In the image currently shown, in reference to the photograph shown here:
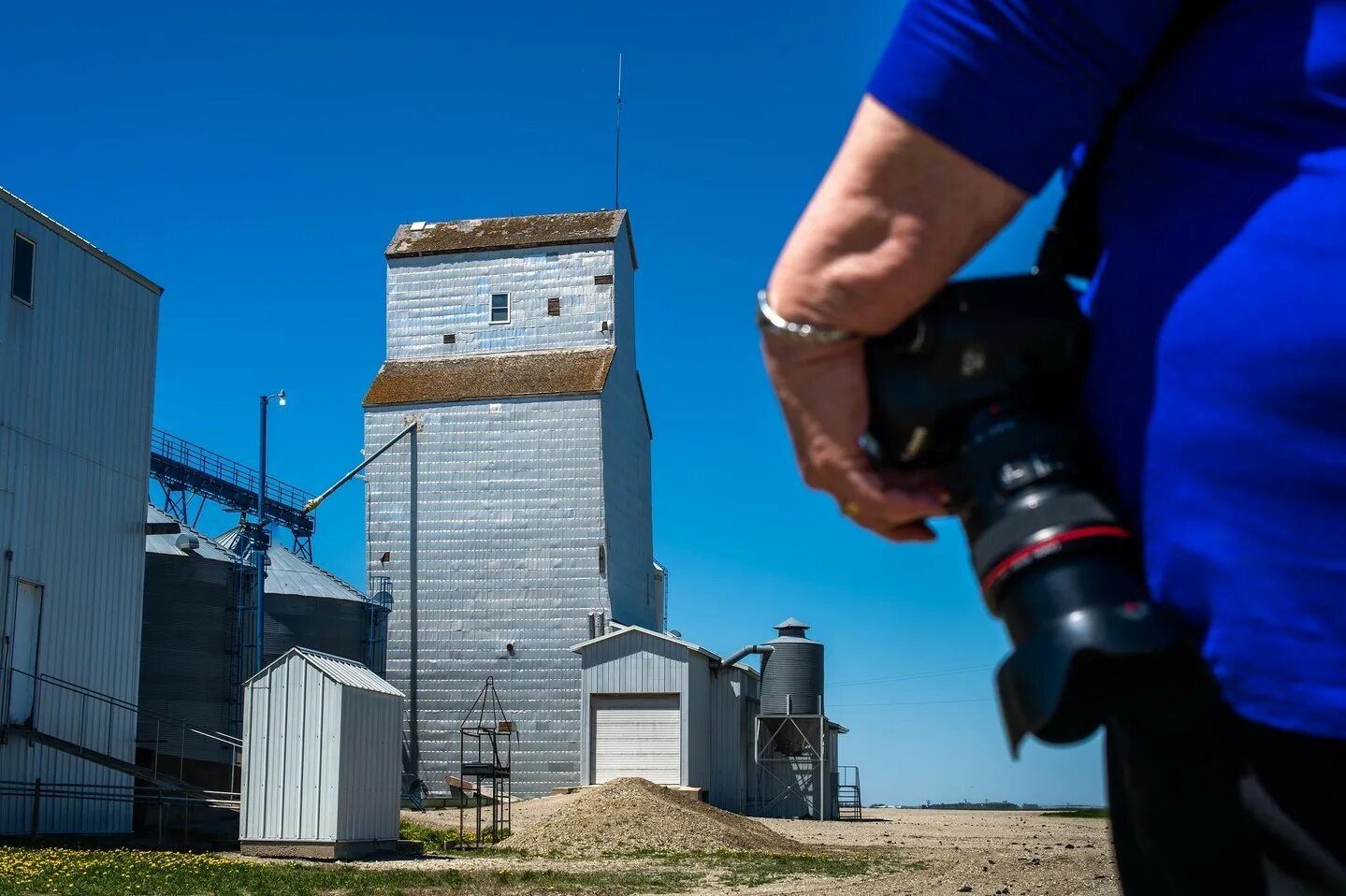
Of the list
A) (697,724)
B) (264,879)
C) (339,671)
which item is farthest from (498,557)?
(264,879)

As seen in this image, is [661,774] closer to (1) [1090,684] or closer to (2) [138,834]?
(2) [138,834]

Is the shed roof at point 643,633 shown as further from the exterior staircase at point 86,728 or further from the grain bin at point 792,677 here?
the exterior staircase at point 86,728

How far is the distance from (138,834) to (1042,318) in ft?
79.8

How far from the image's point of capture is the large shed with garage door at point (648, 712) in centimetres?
3419

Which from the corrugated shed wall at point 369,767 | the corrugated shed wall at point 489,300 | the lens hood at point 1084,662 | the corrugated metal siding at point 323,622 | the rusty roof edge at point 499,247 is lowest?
the corrugated shed wall at point 369,767

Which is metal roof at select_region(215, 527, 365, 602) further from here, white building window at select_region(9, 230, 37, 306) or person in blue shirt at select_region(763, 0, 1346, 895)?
person in blue shirt at select_region(763, 0, 1346, 895)

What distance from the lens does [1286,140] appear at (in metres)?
1.13

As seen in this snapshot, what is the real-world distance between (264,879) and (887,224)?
1348 cm

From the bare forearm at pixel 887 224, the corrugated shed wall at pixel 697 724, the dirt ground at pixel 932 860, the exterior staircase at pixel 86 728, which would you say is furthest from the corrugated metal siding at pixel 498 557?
the bare forearm at pixel 887 224

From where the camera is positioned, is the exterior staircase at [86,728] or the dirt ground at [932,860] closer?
the dirt ground at [932,860]

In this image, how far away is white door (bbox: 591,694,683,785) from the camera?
111 ft

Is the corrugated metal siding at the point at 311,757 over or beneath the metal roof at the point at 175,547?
beneath

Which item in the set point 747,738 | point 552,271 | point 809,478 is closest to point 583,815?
point 747,738

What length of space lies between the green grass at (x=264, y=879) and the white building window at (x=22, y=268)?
28.3 ft
